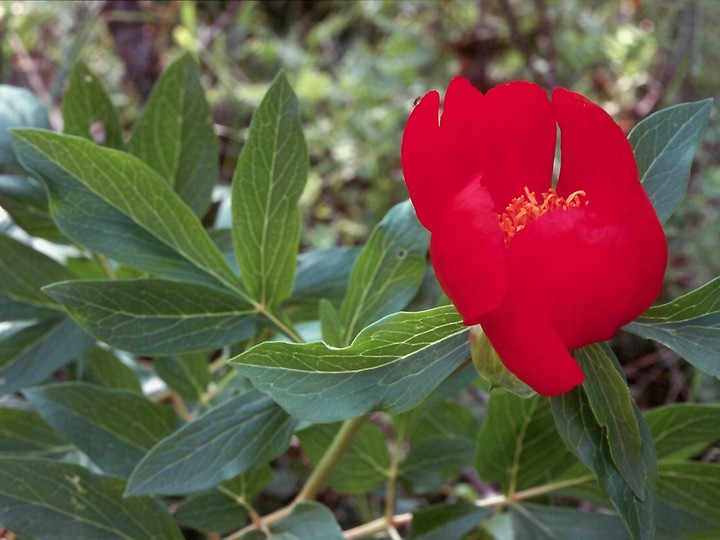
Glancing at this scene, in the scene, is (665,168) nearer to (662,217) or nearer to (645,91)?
(662,217)

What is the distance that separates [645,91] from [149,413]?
1.40 meters

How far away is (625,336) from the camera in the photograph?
48.4 inches

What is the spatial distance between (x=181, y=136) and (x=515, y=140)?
0.33m

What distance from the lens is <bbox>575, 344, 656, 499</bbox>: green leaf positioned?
376 mm

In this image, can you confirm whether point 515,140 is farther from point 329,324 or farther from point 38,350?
point 38,350

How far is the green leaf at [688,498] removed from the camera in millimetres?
530

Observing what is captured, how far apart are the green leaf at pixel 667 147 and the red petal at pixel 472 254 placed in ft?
0.57

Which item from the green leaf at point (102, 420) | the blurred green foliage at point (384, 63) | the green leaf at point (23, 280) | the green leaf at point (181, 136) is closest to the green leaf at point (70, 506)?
the green leaf at point (102, 420)

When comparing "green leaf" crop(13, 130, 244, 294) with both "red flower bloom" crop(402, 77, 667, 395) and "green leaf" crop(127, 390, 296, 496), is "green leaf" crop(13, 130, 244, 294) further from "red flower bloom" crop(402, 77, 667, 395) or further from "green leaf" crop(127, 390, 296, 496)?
"red flower bloom" crop(402, 77, 667, 395)

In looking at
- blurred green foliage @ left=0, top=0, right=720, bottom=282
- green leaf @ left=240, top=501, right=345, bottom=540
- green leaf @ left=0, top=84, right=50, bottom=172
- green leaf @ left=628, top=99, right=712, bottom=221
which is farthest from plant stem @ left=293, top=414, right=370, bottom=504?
blurred green foliage @ left=0, top=0, right=720, bottom=282

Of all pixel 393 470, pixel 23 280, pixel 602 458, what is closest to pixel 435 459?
pixel 393 470

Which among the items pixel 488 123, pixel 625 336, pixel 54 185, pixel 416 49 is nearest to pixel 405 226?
pixel 488 123

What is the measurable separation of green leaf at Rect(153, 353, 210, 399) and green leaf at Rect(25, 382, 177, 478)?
0.06 m

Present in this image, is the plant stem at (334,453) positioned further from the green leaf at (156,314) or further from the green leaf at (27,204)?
the green leaf at (27,204)
